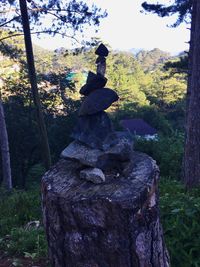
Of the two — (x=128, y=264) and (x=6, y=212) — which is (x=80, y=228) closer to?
(x=128, y=264)

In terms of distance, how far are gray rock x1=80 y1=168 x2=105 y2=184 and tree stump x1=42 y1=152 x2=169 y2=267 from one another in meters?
0.04

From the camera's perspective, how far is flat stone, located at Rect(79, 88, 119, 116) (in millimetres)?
3463

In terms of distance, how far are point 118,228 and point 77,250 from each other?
0.45 m

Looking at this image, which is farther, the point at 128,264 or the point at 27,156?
the point at 27,156

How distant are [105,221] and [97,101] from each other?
44.9 inches

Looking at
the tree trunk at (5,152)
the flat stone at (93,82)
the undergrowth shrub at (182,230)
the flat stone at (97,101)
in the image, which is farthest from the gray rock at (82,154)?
the tree trunk at (5,152)

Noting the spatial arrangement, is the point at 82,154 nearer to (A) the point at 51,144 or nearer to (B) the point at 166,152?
(B) the point at 166,152

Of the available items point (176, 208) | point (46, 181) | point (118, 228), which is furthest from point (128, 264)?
point (176, 208)

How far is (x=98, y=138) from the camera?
351 cm

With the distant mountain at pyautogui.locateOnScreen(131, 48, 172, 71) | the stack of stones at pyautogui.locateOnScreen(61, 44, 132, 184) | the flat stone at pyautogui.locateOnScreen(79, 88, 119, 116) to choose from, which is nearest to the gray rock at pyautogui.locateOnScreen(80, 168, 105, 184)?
the stack of stones at pyautogui.locateOnScreen(61, 44, 132, 184)

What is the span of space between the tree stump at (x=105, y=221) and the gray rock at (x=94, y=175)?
0.04 metres

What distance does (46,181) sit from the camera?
3.49m

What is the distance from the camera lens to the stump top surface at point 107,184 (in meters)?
3.15

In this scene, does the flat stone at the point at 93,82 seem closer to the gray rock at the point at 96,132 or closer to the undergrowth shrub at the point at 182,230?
the gray rock at the point at 96,132
